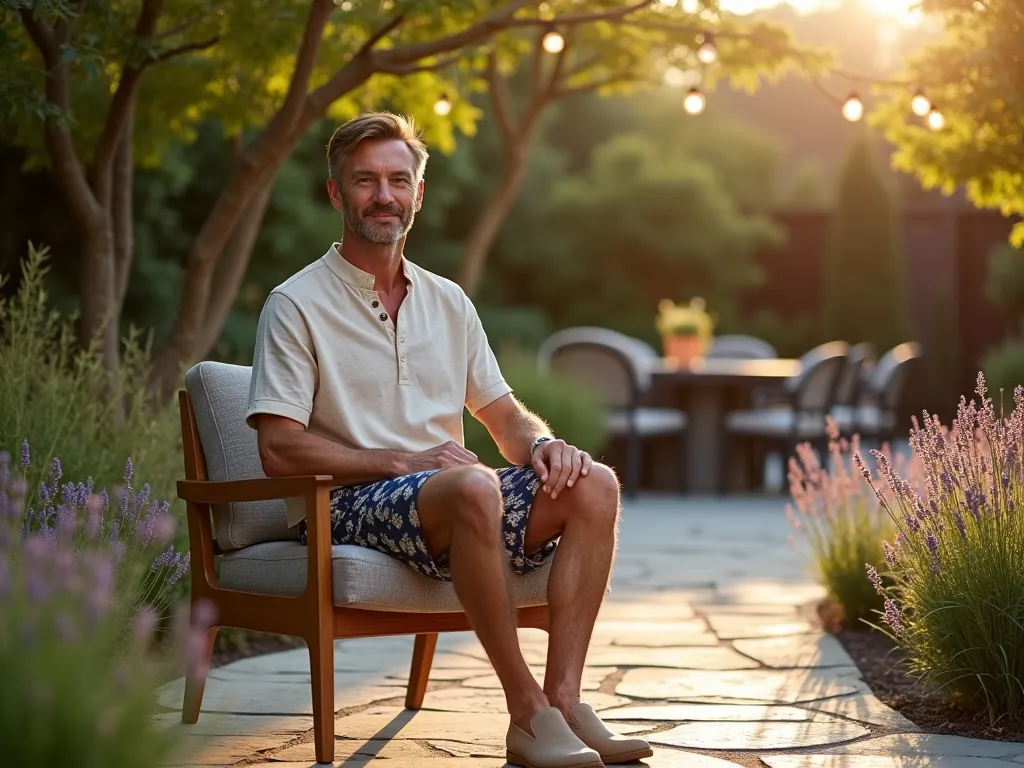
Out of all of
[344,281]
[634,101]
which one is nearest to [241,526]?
[344,281]

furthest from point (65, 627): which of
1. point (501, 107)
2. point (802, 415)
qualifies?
point (802, 415)

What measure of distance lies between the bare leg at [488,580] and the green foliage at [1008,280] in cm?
1449

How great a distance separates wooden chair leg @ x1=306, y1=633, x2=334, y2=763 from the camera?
8.95ft

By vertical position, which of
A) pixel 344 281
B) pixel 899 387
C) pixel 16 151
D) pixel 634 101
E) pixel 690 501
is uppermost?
pixel 634 101

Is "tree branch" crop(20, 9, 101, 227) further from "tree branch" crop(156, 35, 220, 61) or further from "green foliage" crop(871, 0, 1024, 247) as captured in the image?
"green foliage" crop(871, 0, 1024, 247)

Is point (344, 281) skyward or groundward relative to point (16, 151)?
groundward

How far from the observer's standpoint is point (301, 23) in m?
5.13

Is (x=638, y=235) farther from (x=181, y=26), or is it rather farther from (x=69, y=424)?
(x=69, y=424)

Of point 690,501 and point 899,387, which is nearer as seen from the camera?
point 690,501

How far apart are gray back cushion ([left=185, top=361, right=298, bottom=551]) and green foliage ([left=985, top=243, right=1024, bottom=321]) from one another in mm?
14181

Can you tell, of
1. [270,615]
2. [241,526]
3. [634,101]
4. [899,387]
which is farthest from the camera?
[634,101]

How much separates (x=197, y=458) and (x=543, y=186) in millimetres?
17910

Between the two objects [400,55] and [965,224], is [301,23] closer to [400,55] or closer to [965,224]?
[400,55]

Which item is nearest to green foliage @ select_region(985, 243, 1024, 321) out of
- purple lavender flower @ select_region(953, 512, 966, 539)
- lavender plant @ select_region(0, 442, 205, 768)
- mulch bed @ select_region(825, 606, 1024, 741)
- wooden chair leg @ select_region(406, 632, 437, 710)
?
mulch bed @ select_region(825, 606, 1024, 741)
